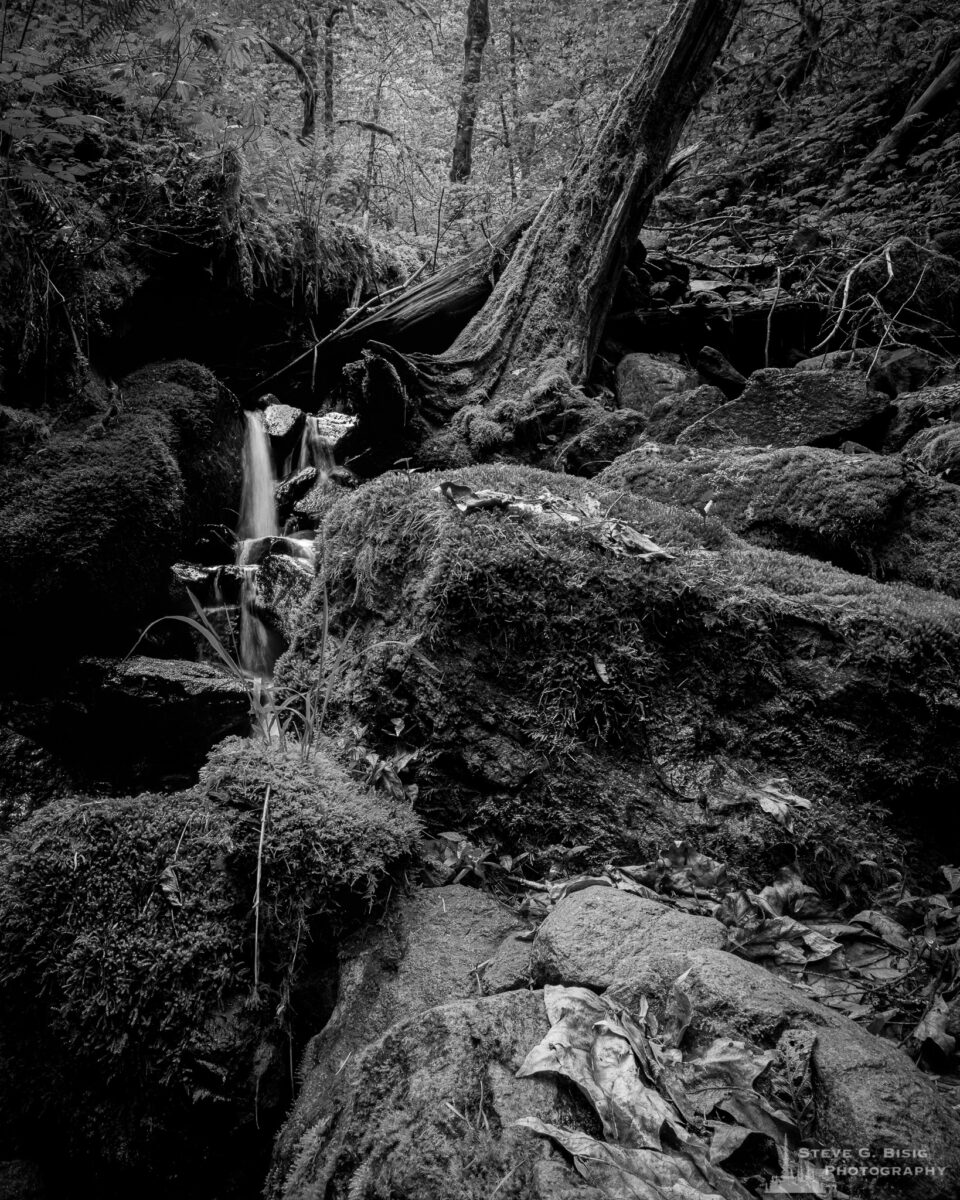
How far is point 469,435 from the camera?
276 inches

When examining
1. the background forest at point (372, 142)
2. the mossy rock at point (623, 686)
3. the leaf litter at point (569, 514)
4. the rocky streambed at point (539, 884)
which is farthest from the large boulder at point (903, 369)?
the mossy rock at point (623, 686)

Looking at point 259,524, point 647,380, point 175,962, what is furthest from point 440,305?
point 175,962

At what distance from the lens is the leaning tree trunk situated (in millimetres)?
7348

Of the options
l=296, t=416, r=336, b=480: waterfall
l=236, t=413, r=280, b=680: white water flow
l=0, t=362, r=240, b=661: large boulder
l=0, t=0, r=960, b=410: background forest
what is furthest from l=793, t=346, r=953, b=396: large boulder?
l=0, t=362, r=240, b=661: large boulder

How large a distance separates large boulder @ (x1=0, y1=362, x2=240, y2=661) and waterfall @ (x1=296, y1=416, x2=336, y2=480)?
70.1 inches

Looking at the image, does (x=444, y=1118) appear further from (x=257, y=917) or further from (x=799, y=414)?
(x=799, y=414)

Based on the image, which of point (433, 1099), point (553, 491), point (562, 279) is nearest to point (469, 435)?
point (562, 279)

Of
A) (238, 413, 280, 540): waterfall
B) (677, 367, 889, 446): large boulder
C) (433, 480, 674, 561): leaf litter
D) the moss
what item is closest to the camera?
(433, 480, 674, 561): leaf litter

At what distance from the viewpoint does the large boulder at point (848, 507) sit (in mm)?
4195

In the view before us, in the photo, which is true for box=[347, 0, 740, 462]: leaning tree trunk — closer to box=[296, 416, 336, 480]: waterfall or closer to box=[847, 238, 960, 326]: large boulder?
box=[296, 416, 336, 480]: waterfall

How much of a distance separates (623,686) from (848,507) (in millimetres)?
2400

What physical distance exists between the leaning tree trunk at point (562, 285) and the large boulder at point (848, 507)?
2761 millimetres

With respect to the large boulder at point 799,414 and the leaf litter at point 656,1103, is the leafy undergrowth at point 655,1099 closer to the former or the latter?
the leaf litter at point 656,1103

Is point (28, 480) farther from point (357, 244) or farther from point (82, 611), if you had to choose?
point (357, 244)
